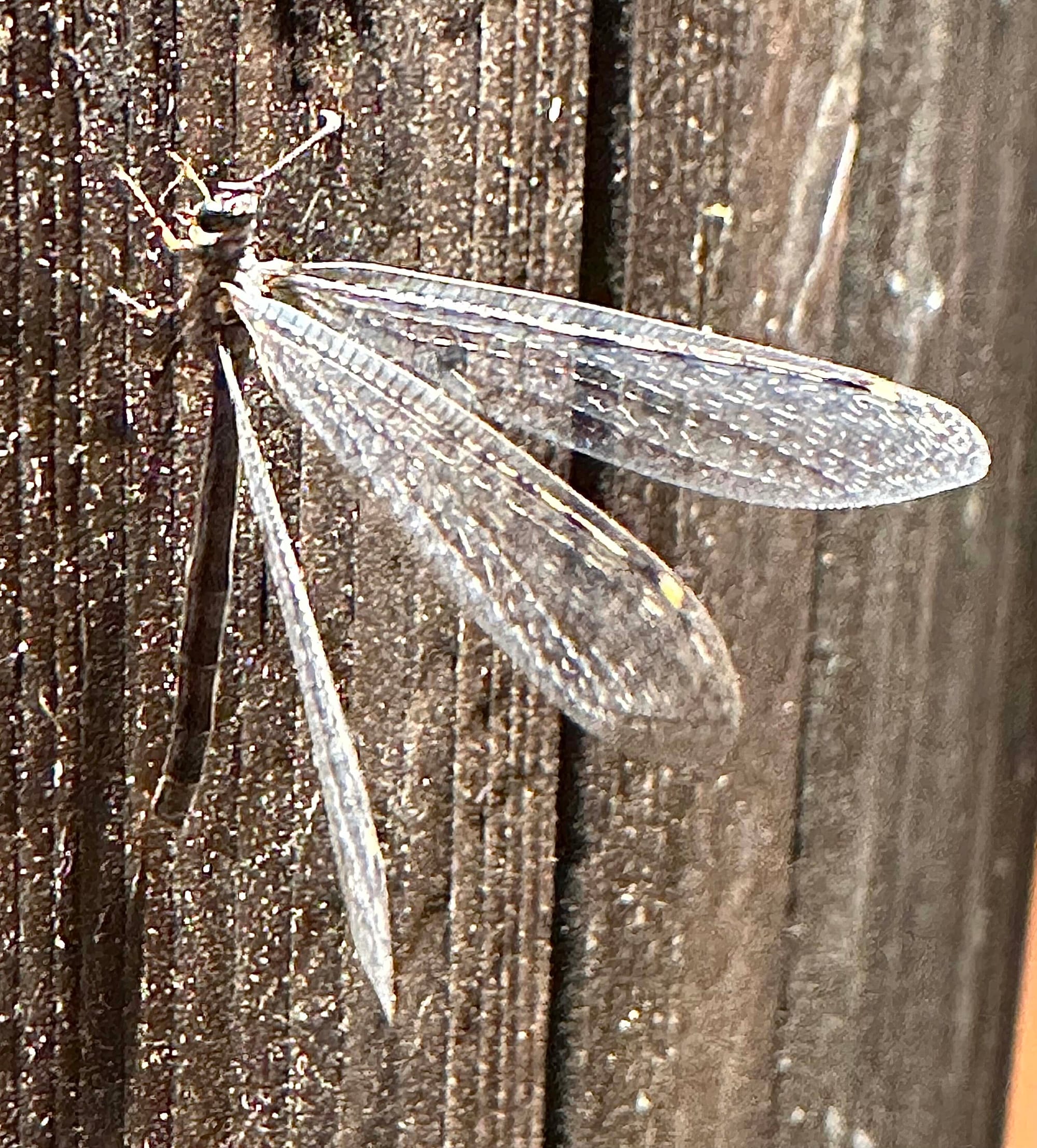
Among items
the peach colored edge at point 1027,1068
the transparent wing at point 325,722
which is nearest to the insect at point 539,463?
the transparent wing at point 325,722

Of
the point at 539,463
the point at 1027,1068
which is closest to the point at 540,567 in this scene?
the point at 539,463

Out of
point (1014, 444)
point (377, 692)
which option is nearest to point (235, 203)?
point (377, 692)

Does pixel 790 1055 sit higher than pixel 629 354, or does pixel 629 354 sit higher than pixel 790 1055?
pixel 629 354

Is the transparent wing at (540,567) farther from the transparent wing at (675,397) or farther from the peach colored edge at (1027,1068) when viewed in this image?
the peach colored edge at (1027,1068)

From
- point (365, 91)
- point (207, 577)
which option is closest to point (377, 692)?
point (207, 577)

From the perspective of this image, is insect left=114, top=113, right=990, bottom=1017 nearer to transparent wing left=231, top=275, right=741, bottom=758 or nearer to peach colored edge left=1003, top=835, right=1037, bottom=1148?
→ transparent wing left=231, top=275, right=741, bottom=758

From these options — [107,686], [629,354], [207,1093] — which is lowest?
[207,1093]

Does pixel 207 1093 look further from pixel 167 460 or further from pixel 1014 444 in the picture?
pixel 1014 444
